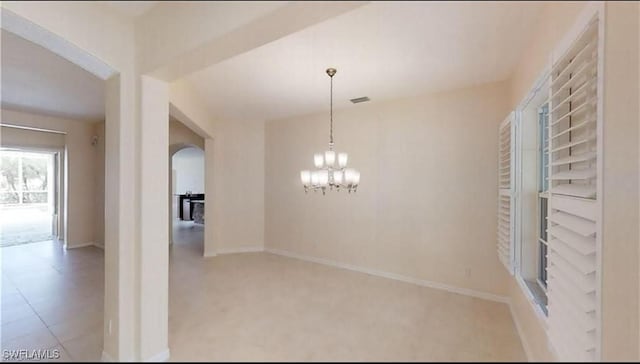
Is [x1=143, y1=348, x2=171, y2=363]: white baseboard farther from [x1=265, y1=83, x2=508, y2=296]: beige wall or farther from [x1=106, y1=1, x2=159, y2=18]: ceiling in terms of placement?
[x1=265, y1=83, x2=508, y2=296]: beige wall

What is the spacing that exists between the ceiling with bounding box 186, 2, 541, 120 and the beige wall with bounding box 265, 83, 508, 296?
44 centimetres

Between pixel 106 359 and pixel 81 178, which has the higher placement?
pixel 81 178

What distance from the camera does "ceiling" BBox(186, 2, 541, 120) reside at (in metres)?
1.84

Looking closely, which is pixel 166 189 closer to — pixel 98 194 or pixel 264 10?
pixel 264 10

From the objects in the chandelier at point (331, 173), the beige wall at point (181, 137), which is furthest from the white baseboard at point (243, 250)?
the chandelier at point (331, 173)

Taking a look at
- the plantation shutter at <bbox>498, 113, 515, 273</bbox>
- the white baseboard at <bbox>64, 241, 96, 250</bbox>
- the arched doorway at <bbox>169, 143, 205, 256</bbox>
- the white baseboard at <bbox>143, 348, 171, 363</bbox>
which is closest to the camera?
the white baseboard at <bbox>143, 348, 171, 363</bbox>

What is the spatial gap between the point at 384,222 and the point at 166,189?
11.1 ft

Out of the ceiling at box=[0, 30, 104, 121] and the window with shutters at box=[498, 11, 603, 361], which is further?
the ceiling at box=[0, 30, 104, 121]

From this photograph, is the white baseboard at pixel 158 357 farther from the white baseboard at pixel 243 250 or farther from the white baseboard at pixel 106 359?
the white baseboard at pixel 243 250

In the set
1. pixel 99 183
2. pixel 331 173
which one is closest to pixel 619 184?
pixel 331 173

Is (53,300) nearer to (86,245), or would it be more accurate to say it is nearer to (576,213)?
(86,245)

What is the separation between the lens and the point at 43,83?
3.38 m

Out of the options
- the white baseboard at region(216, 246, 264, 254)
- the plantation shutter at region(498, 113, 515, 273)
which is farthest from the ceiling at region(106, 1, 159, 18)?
the white baseboard at region(216, 246, 264, 254)

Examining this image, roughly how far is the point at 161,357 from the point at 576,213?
5.35 ft
